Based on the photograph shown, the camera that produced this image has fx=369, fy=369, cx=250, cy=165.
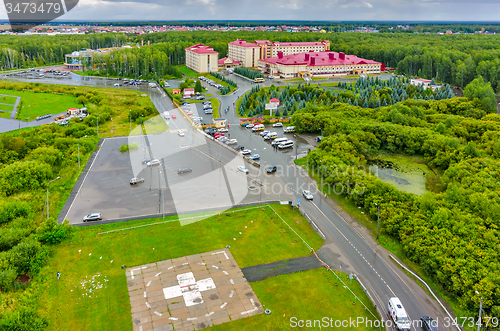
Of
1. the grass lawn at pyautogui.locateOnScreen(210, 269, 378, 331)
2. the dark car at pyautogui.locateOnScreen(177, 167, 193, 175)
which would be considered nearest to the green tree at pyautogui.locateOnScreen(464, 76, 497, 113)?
the dark car at pyautogui.locateOnScreen(177, 167, 193, 175)

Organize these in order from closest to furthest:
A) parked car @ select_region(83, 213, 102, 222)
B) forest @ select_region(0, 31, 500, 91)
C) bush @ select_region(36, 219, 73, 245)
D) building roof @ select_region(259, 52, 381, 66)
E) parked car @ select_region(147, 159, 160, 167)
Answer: bush @ select_region(36, 219, 73, 245) < parked car @ select_region(83, 213, 102, 222) < parked car @ select_region(147, 159, 160, 167) < forest @ select_region(0, 31, 500, 91) < building roof @ select_region(259, 52, 381, 66)

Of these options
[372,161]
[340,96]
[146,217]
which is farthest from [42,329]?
[340,96]

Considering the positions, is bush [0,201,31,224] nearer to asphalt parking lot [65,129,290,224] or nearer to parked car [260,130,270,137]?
asphalt parking lot [65,129,290,224]

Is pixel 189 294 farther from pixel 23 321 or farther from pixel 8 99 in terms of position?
pixel 8 99

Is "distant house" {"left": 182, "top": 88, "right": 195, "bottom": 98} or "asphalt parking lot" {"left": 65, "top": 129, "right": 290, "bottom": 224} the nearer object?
"asphalt parking lot" {"left": 65, "top": 129, "right": 290, "bottom": 224}

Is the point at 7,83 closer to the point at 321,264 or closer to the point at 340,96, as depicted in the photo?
the point at 340,96

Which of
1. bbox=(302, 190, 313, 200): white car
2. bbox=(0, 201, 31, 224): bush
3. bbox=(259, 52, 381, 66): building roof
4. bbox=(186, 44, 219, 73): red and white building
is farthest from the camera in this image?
bbox=(186, 44, 219, 73): red and white building

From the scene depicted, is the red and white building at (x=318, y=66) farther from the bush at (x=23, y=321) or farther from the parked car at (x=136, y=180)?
the bush at (x=23, y=321)
